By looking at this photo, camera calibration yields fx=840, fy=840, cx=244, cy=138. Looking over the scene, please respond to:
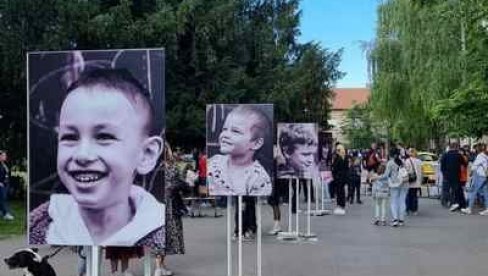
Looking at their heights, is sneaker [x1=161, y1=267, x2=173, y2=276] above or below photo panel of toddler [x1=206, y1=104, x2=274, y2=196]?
below

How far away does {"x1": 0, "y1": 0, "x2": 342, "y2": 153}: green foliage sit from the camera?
1091 inches

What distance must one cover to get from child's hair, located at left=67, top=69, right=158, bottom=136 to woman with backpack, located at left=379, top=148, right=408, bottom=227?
13.7 m

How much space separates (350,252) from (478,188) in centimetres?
1138

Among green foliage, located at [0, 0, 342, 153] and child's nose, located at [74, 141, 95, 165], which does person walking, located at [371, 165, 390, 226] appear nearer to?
green foliage, located at [0, 0, 342, 153]

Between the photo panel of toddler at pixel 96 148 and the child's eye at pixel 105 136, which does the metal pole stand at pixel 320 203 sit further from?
the child's eye at pixel 105 136

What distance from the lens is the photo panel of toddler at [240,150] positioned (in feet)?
37.1

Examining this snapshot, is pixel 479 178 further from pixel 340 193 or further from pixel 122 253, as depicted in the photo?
pixel 122 253

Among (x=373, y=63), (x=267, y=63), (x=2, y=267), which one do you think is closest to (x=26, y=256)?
(x=2, y=267)

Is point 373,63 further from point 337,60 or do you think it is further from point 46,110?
point 46,110

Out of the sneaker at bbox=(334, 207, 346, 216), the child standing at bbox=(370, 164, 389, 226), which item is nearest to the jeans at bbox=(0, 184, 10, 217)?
the sneaker at bbox=(334, 207, 346, 216)

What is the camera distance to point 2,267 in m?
12.5

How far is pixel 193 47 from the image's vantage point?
3709 centimetres

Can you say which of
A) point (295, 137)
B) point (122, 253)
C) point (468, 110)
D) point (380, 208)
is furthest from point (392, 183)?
point (122, 253)

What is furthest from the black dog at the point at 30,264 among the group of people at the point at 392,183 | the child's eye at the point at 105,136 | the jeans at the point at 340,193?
the jeans at the point at 340,193
